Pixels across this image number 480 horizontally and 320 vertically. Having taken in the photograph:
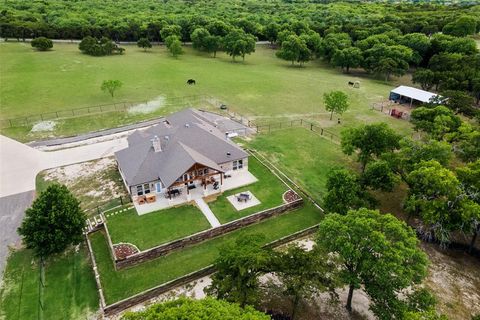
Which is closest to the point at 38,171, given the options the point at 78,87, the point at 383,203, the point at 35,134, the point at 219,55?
the point at 35,134

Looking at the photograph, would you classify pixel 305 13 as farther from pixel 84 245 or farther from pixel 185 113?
pixel 84 245

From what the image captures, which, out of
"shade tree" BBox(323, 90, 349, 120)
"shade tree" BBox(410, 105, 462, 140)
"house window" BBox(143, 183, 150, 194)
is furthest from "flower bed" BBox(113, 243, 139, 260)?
"shade tree" BBox(323, 90, 349, 120)

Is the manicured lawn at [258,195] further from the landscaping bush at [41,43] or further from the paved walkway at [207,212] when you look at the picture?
the landscaping bush at [41,43]

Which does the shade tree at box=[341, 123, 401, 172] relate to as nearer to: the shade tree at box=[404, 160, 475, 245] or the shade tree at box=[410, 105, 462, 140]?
the shade tree at box=[410, 105, 462, 140]

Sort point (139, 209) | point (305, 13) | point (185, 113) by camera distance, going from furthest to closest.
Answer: point (305, 13) → point (185, 113) → point (139, 209)

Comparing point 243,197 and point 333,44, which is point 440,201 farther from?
point 333,44

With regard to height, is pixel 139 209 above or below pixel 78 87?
below
